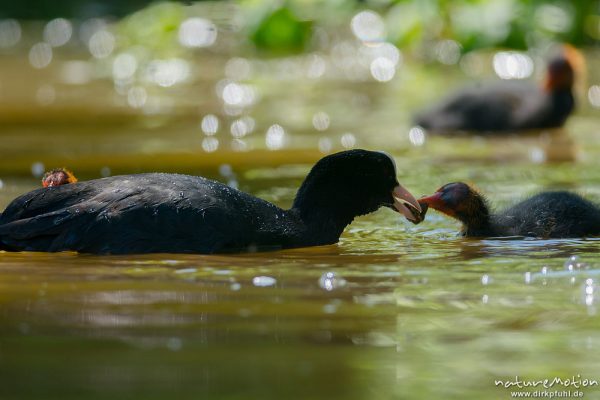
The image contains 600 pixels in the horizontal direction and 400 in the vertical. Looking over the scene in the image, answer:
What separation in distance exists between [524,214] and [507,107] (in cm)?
596

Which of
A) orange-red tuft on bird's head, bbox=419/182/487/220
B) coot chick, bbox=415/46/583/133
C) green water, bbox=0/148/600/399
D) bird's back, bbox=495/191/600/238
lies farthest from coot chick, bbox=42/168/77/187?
coot chick, bbox=415/46/583/133

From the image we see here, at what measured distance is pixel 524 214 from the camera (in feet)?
27.7

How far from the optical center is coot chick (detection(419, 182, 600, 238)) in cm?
831

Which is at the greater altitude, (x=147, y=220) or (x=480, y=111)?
(x=480, y=111)

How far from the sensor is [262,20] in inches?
838

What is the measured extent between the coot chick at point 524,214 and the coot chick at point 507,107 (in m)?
5.41

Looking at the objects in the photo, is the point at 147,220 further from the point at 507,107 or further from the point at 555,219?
the point at 507,107

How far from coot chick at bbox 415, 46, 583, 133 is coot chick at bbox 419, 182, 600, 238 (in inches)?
213

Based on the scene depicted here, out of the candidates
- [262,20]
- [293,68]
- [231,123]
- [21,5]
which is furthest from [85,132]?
[21,5]

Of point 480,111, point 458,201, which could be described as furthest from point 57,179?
point 480,111

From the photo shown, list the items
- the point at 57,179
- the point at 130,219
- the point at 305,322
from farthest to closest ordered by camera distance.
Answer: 1. the point at 57,179
2. the point at 130,219
3. the point at 305,322

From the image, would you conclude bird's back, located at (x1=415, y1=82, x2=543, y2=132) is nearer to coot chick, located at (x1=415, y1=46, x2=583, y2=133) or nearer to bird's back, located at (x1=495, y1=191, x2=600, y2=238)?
coot chick, located at (x1=415, y1=46, x2=583, y2=133)

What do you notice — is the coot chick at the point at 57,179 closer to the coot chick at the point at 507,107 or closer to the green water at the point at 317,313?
the green water at the point at 317,313

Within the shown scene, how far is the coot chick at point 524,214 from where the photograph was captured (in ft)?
27.3
